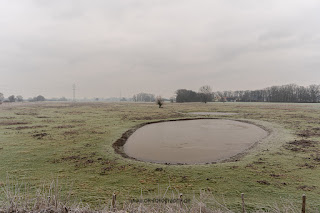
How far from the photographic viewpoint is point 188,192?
8164 millimetres

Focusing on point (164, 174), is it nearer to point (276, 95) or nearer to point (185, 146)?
point (185, 146)

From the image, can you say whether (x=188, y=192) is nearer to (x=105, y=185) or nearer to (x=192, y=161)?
(x=105, y=185)

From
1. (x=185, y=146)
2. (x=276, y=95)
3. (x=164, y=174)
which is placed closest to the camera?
(x=164, y=174)

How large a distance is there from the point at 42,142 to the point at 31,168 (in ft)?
23.6

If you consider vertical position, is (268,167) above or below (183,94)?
below

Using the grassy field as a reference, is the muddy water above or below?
below

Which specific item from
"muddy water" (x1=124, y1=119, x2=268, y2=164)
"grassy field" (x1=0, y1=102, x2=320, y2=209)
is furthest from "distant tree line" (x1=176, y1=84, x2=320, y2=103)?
"grassy field" (x1=0, y1=102, x2=320, y2=209)

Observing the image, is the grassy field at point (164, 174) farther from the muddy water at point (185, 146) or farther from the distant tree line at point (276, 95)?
the distant tree line at point (276, 95)

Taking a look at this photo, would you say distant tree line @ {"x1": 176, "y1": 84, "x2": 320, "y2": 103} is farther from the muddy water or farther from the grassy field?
the grassy field

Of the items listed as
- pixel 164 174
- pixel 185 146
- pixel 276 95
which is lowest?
pixel 185 146

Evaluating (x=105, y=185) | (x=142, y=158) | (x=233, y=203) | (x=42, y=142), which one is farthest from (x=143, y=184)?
(x=42, y=142)

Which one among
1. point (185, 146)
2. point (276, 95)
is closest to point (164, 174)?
point (185, 146)

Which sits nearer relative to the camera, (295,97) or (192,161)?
(192,161)

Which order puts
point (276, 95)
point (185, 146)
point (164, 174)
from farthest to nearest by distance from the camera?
point (276, 95) < point (185, 146) < point (164, 174)
